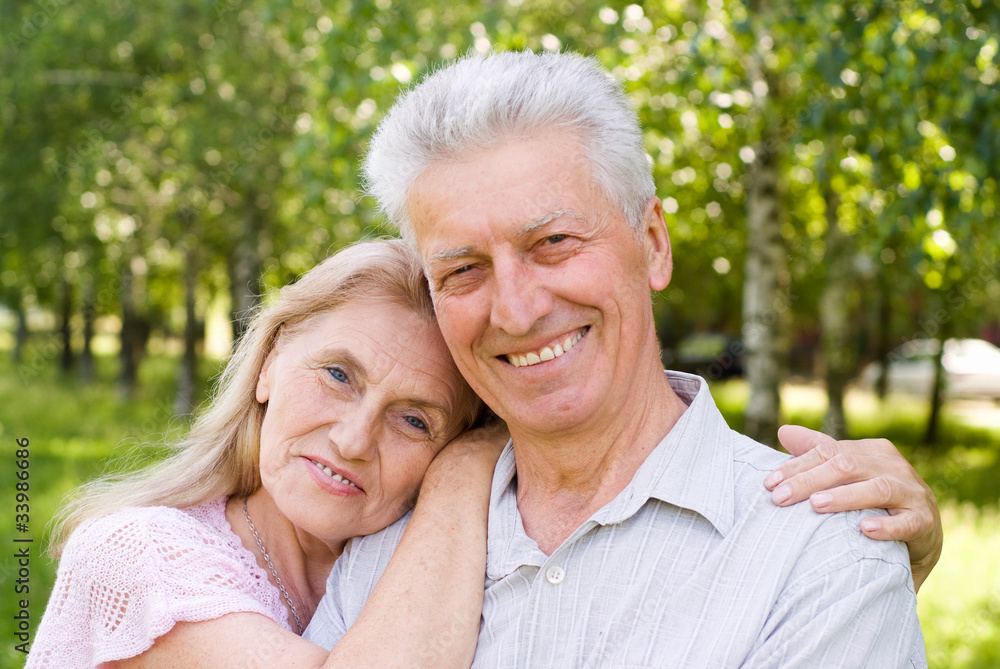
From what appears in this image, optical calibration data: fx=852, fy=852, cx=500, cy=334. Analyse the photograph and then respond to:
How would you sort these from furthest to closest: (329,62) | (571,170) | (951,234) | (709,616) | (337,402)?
(329,62) < (951,234) < (337,402) < (571,170) < (709,616)

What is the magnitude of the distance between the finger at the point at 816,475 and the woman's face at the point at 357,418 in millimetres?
909

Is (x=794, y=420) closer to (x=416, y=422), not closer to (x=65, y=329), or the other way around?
(x=416, y=422)

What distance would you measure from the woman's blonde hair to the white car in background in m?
19.5

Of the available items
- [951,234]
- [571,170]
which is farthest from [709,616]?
[951,234]

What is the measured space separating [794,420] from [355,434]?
1437 cm

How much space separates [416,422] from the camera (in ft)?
7.51

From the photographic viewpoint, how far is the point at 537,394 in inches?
74.8

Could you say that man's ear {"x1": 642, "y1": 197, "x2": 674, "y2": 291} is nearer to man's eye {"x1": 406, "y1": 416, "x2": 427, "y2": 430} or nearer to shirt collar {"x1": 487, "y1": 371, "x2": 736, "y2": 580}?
shirt collar {"x1": 487, "y1": 371, "x2": 736, "y2": 580}

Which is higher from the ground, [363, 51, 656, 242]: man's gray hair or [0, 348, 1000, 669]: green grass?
[363, 51, 656, 242]: man's gray hair

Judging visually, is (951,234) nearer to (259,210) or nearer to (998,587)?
(998,587)

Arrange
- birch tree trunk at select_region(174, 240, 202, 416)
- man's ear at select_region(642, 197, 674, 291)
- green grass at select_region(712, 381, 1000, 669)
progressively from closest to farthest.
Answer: man's ear at select_region(642, 197, 674, 291), green grass at select_region(712, 381, 1000, 669), birch tree trunk at select_region(174, 240, 202, 416)

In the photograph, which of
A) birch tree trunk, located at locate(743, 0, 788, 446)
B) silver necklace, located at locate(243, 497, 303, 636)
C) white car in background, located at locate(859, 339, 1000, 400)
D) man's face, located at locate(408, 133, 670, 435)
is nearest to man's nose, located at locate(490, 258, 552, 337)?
man's face, located at locate(408, 133, 670, 435)

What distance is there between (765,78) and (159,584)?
264 inches

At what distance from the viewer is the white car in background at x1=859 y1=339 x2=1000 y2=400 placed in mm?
20203
